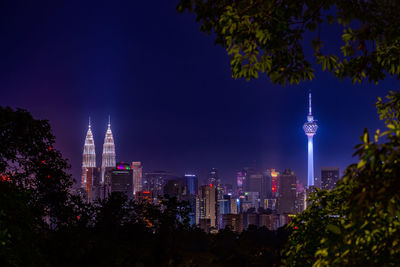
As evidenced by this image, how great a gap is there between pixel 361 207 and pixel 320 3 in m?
1.80

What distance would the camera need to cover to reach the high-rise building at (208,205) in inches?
4146

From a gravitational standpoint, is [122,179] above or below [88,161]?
below

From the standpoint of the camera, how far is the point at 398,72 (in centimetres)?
427

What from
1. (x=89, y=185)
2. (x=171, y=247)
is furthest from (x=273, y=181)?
(x=171, y=247)

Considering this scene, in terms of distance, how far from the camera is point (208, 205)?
354 feet

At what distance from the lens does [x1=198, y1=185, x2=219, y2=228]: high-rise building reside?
105312 millimetres

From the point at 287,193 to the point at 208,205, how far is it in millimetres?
68469

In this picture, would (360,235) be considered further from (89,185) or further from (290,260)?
(89,185)

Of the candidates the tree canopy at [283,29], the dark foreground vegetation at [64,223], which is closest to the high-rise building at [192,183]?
the dark foreground vegetation at [64,223]

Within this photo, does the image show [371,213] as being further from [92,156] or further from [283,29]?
[92,156]

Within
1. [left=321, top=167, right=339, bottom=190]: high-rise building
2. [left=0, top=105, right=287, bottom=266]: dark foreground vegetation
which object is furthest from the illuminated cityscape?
[left=0, top=105, right=287, bottom=266]: dark foreground vegetation

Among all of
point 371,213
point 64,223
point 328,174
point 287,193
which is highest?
point 328,174

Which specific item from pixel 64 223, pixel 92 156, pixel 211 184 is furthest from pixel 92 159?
pixel 64 223

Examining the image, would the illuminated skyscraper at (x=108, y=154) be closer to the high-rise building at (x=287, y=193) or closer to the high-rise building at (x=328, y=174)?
the high-rise building at (x=287, y=193)
